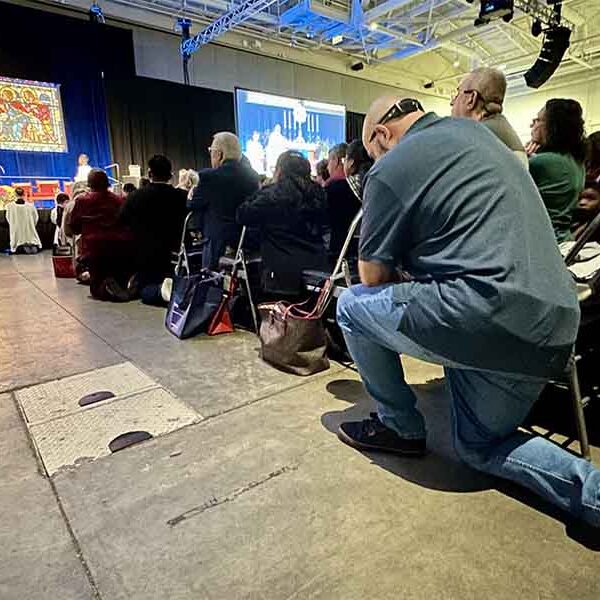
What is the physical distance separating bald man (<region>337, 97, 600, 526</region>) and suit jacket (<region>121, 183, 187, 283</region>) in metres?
2.74

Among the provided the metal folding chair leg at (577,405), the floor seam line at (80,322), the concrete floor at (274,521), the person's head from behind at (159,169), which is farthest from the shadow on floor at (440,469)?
the person's head from behind at (159,169)

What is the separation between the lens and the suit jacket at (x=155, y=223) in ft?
11.7

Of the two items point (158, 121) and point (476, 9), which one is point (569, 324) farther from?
point (158, 121)

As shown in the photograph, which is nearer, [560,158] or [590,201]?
[560,158]

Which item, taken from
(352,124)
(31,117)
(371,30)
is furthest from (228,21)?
(352,124)

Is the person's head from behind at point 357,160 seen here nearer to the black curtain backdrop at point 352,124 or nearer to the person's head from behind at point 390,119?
the person's head from behind at point 390,119

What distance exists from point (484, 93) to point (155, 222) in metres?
2.71

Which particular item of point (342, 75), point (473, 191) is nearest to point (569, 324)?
point (473, 191)

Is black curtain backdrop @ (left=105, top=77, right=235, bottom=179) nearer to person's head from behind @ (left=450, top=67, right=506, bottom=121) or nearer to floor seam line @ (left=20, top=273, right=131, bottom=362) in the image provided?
floor seam line @ (left=20, top=273, right=131, bottom=362)

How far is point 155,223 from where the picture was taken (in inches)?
144

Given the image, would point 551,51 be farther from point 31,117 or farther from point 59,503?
point 31,117

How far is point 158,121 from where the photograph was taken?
915cm

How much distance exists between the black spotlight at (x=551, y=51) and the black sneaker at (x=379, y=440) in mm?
8124

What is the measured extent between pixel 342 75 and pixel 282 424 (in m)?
11.7
